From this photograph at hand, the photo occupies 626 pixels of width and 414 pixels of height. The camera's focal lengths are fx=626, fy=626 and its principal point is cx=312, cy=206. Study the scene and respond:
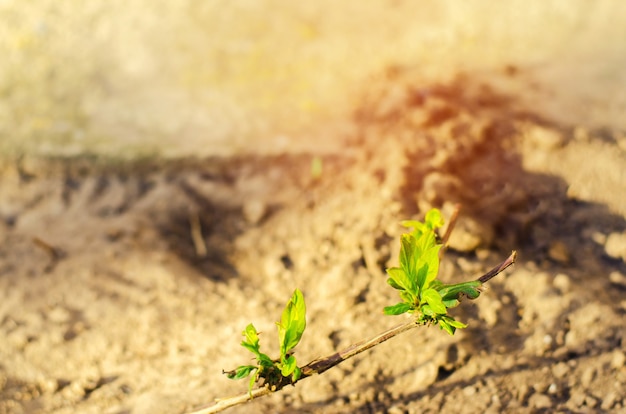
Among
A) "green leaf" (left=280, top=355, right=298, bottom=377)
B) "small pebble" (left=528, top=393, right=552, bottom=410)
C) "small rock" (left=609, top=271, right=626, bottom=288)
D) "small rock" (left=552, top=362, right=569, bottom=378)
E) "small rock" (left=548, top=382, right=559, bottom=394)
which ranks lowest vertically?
"small pebble" (left=528, top=393, right=552, bottom=410)

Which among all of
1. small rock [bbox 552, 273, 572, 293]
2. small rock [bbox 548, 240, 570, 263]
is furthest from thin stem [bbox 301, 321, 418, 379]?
small rock [bbox 548, 240, 570, 263]

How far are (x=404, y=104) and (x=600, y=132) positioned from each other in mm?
804

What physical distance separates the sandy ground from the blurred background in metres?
0.02

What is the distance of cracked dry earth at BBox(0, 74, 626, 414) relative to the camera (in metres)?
1.72

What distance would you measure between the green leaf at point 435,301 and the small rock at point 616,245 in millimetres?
995

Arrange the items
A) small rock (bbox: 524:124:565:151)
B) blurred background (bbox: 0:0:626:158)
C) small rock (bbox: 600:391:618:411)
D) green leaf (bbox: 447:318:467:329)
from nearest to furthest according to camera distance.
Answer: green leaf (bbox: 447:318:467:329), small rock (bbox: 600:391:618:411), small rock (bbox: 524:124:565:151), blurred background (bbox: 0:0:626:158)

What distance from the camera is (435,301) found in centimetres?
128

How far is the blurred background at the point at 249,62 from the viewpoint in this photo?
9.54ft

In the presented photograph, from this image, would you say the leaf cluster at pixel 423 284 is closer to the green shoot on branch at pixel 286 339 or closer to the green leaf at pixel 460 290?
the green leaf at pixel 460 290

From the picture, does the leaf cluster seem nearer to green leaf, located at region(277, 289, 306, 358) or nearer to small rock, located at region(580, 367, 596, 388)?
green leaf, located at region(277, 289, 306, 358)

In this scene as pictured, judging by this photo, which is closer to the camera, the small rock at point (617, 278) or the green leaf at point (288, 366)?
the green leaf at point (288, 366)

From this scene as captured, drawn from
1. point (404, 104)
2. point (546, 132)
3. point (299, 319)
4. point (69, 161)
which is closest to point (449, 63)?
point (404, 104)

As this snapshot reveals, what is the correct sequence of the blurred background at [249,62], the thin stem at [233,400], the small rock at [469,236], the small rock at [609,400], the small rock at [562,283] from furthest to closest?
the blurred background at [249,62] → the small rock at [469,236] → the small rock at [562,283] → the small rock at [609,400] → the thin stem at [233,400]

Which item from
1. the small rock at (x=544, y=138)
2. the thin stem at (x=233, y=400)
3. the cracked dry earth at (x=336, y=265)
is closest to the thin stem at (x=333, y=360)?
the thin stem at (x=233, y=400)
